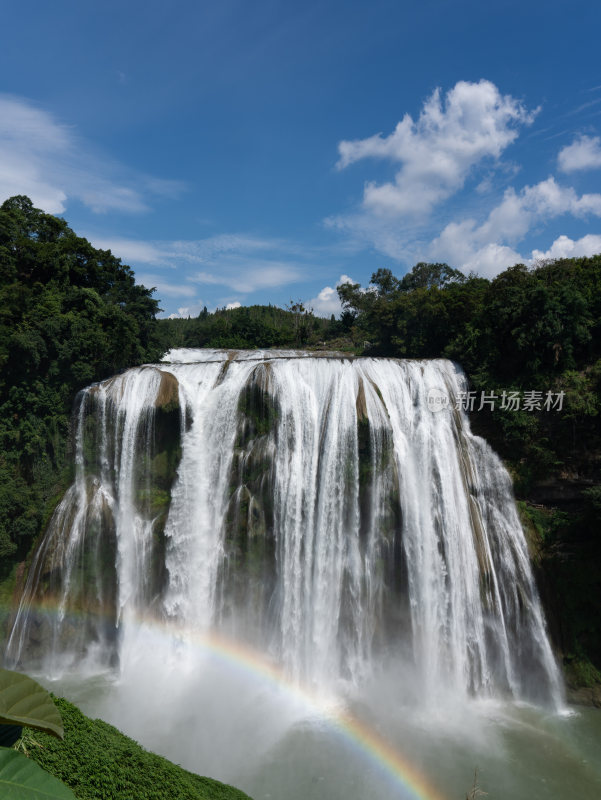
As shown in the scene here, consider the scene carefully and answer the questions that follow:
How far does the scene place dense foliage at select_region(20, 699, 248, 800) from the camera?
5.04 meters

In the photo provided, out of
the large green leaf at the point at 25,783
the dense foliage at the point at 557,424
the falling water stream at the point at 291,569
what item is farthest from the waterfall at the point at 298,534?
the large green leaf at the point at 25,783

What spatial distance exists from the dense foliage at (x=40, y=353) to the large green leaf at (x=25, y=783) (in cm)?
1634

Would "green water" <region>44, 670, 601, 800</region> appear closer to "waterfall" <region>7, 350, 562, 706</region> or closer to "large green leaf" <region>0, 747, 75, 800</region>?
"waterfall" <region>7, 350, 562, 706</region>

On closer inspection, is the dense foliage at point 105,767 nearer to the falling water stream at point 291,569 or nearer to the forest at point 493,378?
the falling water stream at point 291,569

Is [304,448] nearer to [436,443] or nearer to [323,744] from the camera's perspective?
[436,443]


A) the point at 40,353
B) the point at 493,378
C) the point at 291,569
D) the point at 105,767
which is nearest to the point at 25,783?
the point at 105,767

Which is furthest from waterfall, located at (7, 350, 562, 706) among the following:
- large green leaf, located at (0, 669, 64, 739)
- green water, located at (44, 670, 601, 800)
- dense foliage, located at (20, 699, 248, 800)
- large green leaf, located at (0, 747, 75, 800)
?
large green leaf, located at (0, 747, 75, 800)

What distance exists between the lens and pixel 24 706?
125 centimetres

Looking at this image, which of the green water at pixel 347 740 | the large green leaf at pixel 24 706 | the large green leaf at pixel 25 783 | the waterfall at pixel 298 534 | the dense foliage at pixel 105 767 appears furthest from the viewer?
the waterfall at pixel 298 534

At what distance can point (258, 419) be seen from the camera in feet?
48.0

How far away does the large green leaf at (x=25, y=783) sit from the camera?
0.98 meters

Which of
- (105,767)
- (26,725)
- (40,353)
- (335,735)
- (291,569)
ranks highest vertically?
(40,353)

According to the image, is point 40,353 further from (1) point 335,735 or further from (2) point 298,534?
(1) point 335,735

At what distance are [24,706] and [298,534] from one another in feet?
42.2
